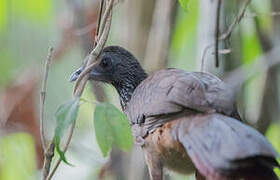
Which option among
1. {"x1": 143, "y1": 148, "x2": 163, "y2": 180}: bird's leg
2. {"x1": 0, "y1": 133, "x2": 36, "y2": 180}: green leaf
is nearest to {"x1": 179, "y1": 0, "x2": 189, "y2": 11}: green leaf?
{"x1": 143, "y1": 148, "x2": 163, "y2": 180}: bird's leg

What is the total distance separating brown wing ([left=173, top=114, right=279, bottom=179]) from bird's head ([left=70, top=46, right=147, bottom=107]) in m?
1.46

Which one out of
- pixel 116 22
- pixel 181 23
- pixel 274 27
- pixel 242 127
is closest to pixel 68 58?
pixel 116 22

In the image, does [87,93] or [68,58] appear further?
[68,58]

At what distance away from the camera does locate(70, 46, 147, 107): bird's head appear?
197 inches

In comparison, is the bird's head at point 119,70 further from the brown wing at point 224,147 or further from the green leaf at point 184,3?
the brown wing at point 224,147

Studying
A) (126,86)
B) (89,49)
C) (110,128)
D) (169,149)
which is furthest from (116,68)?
(110,128)

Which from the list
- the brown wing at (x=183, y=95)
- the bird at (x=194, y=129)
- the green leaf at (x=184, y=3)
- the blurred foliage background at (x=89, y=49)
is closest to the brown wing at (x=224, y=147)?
the bird at (x=194, y=129)

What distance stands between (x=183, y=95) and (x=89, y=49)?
6.56ft

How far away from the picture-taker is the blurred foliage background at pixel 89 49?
554cm

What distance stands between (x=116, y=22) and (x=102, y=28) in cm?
381

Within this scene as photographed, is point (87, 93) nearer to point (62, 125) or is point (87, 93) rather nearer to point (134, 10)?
point (134, 10)

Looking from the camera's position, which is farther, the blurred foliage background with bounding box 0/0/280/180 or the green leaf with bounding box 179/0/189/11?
the blurred foliage background with bounding box 0/0/280/180

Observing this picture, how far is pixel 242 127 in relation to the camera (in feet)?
11.3

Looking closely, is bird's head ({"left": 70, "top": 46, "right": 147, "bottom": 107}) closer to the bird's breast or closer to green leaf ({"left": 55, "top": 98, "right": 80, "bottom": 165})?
the bird's breast
